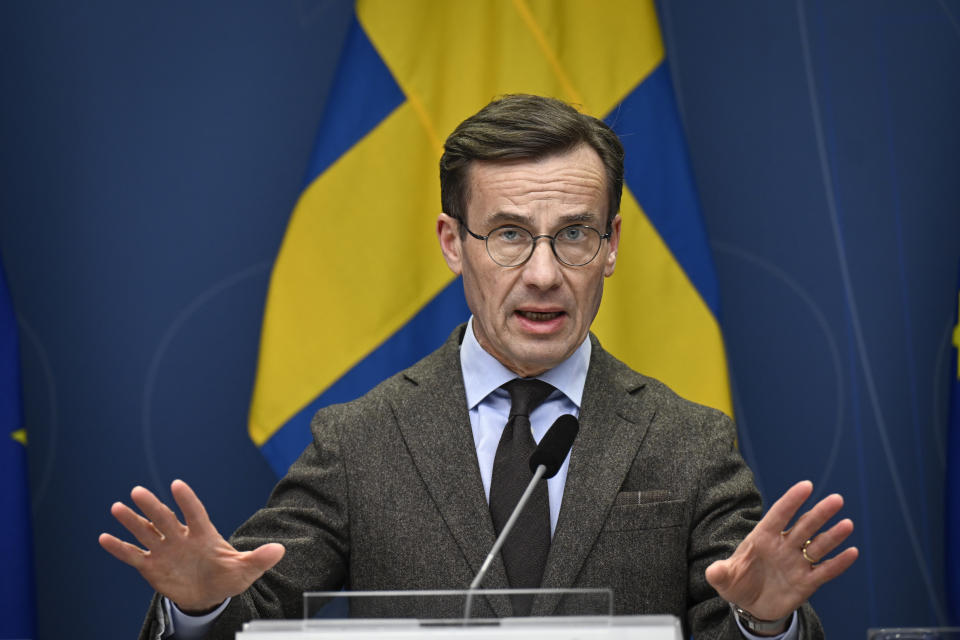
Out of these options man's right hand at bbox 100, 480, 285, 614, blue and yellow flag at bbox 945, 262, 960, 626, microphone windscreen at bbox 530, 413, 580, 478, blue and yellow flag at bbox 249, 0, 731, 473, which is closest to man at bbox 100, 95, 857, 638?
man's right hand at bbox 100, 480, 285, 614

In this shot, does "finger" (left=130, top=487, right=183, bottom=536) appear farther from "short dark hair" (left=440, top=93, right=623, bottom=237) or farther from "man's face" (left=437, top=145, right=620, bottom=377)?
"short dark hair" (left=440, top=93, right=623, bottom=237)

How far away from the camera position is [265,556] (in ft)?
4.91

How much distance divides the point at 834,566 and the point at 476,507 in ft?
2.08

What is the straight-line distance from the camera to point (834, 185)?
9.92 ft

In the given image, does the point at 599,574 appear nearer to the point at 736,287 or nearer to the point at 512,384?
the point at 512,384

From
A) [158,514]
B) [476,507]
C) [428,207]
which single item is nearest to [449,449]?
[476,507]

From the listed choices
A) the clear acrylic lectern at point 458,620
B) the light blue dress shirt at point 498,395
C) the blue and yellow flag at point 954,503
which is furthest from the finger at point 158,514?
the blue and yellow flag at point 954,503

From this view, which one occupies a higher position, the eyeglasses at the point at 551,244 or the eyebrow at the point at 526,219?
the eyebrow at the point at 526,219

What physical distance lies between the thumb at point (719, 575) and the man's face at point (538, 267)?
580 mm

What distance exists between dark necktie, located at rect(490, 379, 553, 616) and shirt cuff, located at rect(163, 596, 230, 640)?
0.48 metres

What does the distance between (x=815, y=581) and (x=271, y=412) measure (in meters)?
1.58

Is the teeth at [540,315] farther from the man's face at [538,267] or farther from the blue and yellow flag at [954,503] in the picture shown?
the blue and yellow flag at [954,503]

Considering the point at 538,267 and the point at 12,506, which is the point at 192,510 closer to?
the point at 538,267

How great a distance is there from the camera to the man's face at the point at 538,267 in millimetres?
1952
